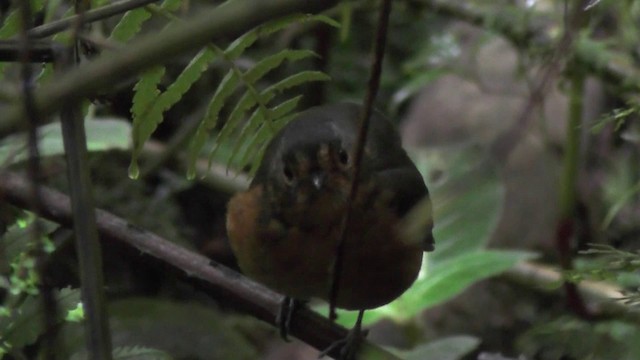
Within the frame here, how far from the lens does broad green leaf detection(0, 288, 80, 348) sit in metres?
0.89

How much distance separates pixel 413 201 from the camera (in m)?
1.49

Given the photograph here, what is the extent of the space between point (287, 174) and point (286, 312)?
0.21 m

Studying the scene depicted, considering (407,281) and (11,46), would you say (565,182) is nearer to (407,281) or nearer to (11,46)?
(407,281)

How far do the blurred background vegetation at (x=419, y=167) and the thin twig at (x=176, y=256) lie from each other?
0.06 ft

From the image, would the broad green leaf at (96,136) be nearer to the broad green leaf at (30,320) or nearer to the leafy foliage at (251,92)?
the leafy foliage at (251,92)

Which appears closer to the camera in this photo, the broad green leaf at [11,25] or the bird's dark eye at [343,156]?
the broad green leaf at [11,25]

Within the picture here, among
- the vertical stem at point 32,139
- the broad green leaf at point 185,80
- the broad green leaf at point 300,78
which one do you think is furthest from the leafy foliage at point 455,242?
the vertical stem at point 32,139

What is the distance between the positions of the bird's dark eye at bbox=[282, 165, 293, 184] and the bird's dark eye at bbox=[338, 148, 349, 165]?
79mm

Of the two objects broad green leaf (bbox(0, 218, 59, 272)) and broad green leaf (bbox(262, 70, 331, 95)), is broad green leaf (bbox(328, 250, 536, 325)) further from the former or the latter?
broad green leaf (bbox(0, 218, 59, 272))

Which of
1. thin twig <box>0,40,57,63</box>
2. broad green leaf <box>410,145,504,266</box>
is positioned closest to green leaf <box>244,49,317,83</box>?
thin twig <box>0,40,57,63</box>

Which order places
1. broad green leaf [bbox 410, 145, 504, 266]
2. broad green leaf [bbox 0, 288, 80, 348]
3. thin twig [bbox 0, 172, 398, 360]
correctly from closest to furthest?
broad green leaf [bbox 0, 288, 80, 348] → thin twig [bbox 0, 172, 398, 360] → broad green leaf [bbox 410, 145, 504, 266]

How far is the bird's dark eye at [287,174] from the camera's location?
143 centimetres

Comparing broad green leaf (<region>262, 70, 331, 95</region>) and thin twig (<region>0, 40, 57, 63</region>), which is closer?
thin twig (<region>0, 40, 57, 63</region>)

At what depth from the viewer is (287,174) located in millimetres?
1446
